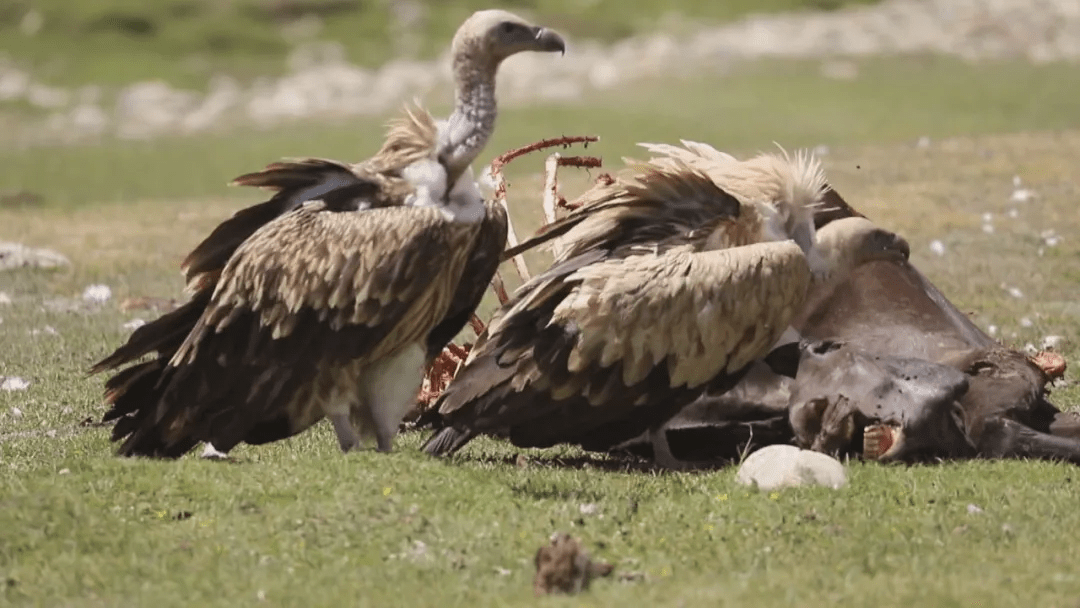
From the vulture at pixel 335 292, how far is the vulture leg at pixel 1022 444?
241 cm

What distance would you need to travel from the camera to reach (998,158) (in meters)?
21.8

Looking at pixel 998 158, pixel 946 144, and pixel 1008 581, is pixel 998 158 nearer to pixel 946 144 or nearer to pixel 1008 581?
pixel 946 144

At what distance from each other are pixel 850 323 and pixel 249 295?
3.11m

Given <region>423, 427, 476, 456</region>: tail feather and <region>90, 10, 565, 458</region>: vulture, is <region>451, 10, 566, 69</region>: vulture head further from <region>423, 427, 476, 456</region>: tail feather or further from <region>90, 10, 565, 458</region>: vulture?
<region>423, 427, 476, 456</region>: tail feather

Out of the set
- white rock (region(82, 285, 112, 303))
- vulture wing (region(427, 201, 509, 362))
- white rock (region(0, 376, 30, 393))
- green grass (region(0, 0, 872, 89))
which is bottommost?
green grass (region(0, 0, 872, 89))

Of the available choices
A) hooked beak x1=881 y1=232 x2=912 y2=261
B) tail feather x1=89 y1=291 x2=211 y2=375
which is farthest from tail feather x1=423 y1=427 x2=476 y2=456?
hooked beak x1=881 y1=232 x2=912 y2=261

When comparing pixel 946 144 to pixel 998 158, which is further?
pixel 946 144

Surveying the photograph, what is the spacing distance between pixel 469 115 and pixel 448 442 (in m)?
1.52

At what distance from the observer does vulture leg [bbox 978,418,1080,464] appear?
8.15 metres

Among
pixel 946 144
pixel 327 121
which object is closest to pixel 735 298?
pixel 946 144

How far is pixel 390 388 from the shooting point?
821 cm

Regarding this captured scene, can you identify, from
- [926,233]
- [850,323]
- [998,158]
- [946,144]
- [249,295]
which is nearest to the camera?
[249,295]

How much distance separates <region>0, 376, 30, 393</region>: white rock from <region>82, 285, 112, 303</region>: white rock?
3.63m

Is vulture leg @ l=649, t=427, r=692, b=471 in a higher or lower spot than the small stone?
higher
